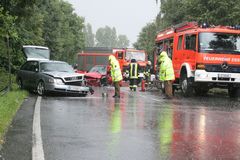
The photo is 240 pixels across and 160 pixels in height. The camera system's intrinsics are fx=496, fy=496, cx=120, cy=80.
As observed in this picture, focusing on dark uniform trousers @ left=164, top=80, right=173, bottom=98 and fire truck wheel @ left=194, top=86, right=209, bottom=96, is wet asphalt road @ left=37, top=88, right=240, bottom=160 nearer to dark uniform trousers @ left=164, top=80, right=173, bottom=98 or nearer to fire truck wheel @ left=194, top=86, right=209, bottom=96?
dark uniform trousers @ left=164, top=80, right=173, bottom=98

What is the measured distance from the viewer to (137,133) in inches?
366

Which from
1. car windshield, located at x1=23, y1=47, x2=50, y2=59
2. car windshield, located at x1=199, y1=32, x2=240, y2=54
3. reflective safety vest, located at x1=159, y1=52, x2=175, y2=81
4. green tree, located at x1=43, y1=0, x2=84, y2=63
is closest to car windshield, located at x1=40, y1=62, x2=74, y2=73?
reflective safety vest, located at x1=159, y1=52, x2=175, y2=81

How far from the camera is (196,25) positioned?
19.9 m

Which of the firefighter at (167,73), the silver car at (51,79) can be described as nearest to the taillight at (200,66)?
the firefighter at (167,73)

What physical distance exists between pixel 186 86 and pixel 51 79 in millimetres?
5283

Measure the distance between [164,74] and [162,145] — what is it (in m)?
10.7

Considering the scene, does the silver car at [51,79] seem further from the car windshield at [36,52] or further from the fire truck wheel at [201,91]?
the car windshield at [36,52]

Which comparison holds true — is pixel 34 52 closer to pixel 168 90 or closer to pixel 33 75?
pixel 33 75

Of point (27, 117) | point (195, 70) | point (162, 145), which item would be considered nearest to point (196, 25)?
point (195, 70)

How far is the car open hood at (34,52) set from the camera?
33.2m

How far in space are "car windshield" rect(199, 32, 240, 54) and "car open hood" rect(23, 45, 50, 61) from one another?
1672 centimetres

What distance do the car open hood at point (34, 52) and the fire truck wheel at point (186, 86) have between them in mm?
15252

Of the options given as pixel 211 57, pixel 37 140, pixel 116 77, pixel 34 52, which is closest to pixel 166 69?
pixel 211 57

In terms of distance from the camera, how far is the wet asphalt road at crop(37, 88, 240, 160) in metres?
7.41
